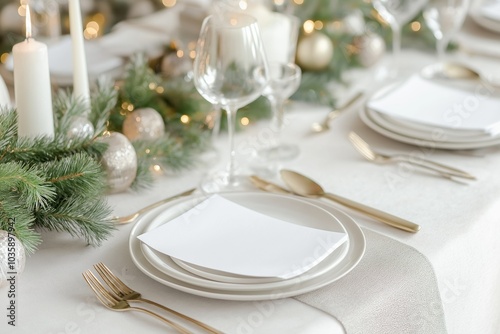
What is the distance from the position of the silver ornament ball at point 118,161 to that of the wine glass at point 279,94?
0.82 feet

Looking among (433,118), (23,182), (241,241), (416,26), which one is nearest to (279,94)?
(433,118)

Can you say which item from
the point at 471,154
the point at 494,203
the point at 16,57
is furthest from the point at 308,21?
the point at 16,57

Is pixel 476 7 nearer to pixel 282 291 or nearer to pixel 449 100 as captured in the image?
pixel 449 100

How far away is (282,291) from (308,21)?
3.10 ft

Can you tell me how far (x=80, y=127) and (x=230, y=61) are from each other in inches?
9.4

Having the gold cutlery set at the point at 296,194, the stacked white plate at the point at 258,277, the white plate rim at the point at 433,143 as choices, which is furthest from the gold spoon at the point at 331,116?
the stacked white plate at the point at 258,277

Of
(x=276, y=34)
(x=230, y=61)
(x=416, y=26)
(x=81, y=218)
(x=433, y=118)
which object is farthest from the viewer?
(x=416, y=26)

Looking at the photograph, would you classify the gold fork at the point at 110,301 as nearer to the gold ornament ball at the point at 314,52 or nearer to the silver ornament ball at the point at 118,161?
the silver ornament ball at the point at 118,161

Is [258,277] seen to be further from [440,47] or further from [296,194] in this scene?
[440,47]

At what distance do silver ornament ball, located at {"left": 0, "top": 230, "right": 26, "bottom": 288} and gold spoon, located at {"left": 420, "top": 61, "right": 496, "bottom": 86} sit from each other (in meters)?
0.94

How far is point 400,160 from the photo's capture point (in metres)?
1.19

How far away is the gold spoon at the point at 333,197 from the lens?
996 millimetres

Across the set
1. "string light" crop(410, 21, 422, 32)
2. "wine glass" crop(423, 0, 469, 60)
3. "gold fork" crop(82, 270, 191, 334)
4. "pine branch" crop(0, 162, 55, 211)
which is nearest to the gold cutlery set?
"gold fork" crop(82, 270, 191, 334)

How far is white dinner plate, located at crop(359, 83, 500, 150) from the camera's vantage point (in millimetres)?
1220
